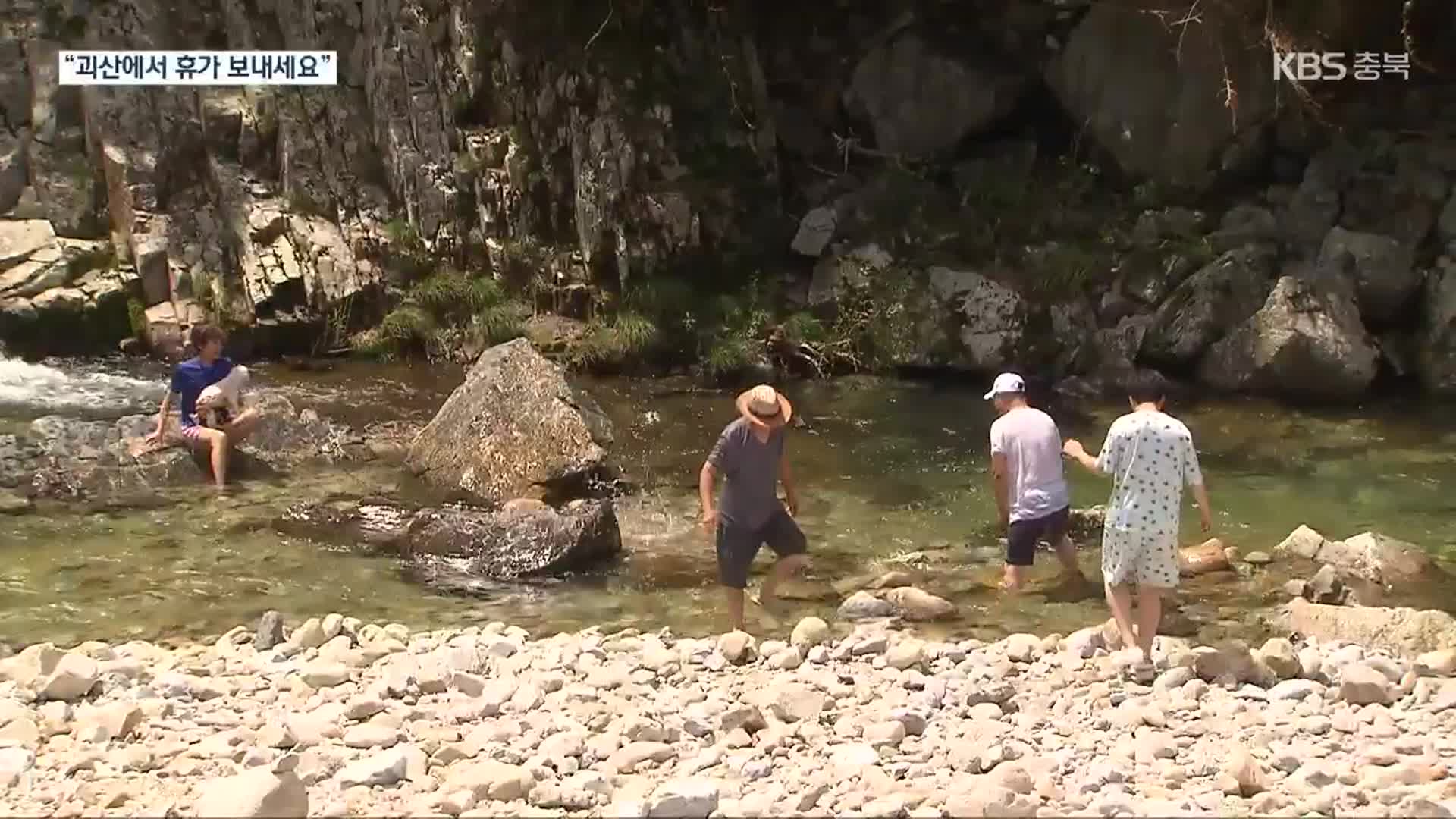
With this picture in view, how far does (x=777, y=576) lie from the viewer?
8.61 m

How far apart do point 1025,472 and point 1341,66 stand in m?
13.4

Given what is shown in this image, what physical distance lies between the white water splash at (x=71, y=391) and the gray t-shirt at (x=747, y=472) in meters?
9.26

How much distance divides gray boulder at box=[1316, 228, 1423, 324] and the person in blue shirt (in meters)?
13.0

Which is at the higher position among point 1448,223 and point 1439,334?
point 1448,223

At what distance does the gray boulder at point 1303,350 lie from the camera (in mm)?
16016

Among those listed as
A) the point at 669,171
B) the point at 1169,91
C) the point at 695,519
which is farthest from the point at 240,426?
the point at 1169,91

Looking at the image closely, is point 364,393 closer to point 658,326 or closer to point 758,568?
point 658,326

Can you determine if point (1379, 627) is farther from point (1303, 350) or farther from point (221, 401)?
point (221, 401)

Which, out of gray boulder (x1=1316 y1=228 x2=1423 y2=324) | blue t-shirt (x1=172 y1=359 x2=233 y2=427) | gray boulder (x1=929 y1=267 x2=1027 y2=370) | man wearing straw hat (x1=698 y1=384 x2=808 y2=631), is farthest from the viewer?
gray boulder (x1=929 y1=267 x2=1027 y2=370)

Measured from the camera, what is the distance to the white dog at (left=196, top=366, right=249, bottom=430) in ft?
38.1

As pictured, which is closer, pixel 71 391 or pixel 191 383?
pixel 191 383

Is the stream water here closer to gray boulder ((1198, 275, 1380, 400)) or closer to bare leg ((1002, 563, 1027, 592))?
bare leg ((1002, 563, 1027, 592))

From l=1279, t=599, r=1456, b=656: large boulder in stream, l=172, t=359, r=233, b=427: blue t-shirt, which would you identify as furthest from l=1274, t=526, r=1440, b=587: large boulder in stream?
l=172, t=359, r=233, b=427: blue t-shirt

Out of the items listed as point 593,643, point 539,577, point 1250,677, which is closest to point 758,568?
point 539,577
